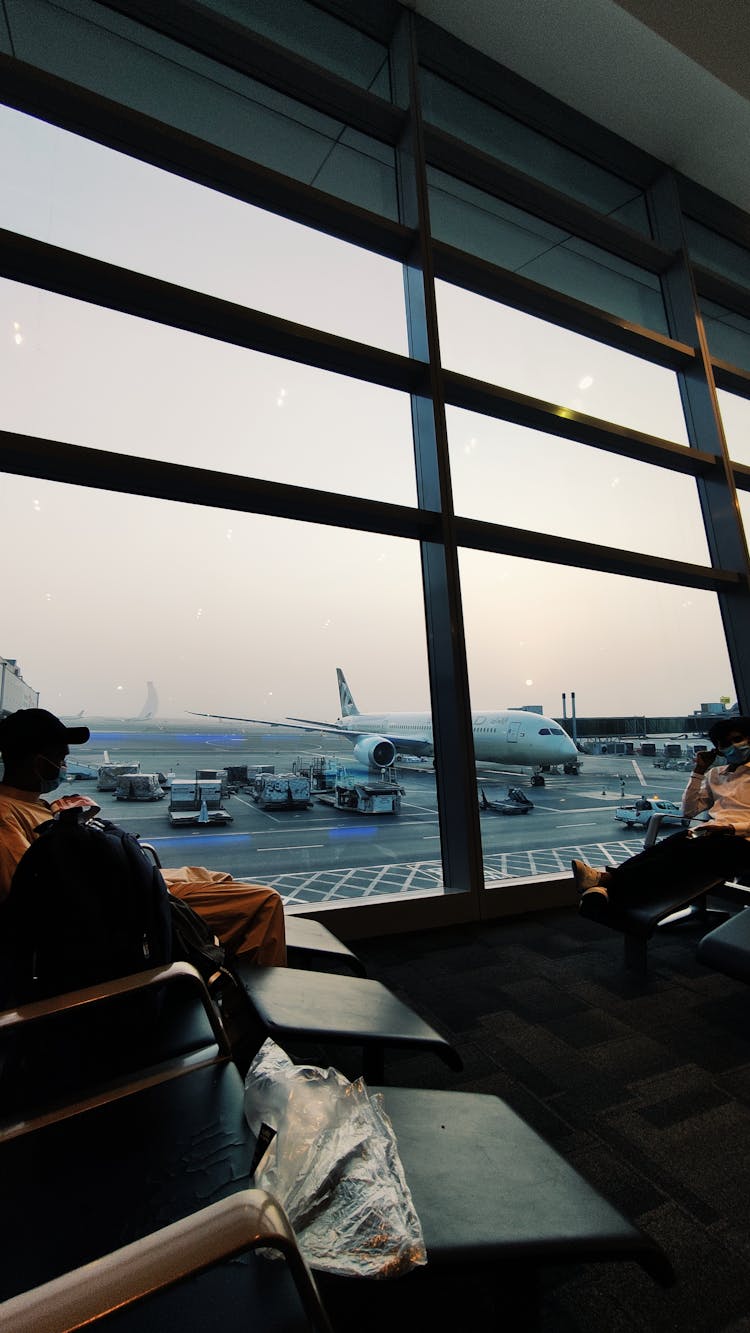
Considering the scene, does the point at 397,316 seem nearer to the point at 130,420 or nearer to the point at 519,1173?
the point at 130,420

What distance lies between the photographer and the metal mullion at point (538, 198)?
376 cm

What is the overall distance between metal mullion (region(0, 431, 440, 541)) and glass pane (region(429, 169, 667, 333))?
2.42m

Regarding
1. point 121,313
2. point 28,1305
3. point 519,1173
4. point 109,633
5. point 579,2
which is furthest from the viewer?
point 579,2

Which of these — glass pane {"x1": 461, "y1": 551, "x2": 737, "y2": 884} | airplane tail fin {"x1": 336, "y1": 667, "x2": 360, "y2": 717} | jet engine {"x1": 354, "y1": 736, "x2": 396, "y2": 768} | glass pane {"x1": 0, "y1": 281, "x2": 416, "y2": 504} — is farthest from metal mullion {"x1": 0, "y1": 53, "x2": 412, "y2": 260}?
jet engine {"x1": 354, "y1": 736, "x2": 396, "y2": 768}

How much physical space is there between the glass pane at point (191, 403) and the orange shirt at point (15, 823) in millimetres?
1770

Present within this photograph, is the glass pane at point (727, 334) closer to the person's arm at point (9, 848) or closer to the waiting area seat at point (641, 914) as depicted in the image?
the waiting area seat at point (641, 914)

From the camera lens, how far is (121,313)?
290cm

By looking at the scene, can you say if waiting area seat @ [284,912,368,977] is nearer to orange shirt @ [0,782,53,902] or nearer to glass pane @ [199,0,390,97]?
orange shirt @ [0,782,53,902]

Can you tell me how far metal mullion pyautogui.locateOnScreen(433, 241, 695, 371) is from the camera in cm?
366

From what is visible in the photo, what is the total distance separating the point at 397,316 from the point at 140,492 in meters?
2.19

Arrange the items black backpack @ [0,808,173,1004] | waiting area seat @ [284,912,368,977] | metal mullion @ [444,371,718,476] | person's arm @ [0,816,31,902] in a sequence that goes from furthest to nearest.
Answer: metal mullion @ [444,371,718,476]
waiting area seat @ [284,912,368,977]
person's arm @ [0,816,31,902]
black backpack @ [0,808,173,1004]

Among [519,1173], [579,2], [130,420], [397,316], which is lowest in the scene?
[519,1173]

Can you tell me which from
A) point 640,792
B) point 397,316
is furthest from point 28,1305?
point 397,316

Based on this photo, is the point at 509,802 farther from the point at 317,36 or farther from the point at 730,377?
the point at 317,36
